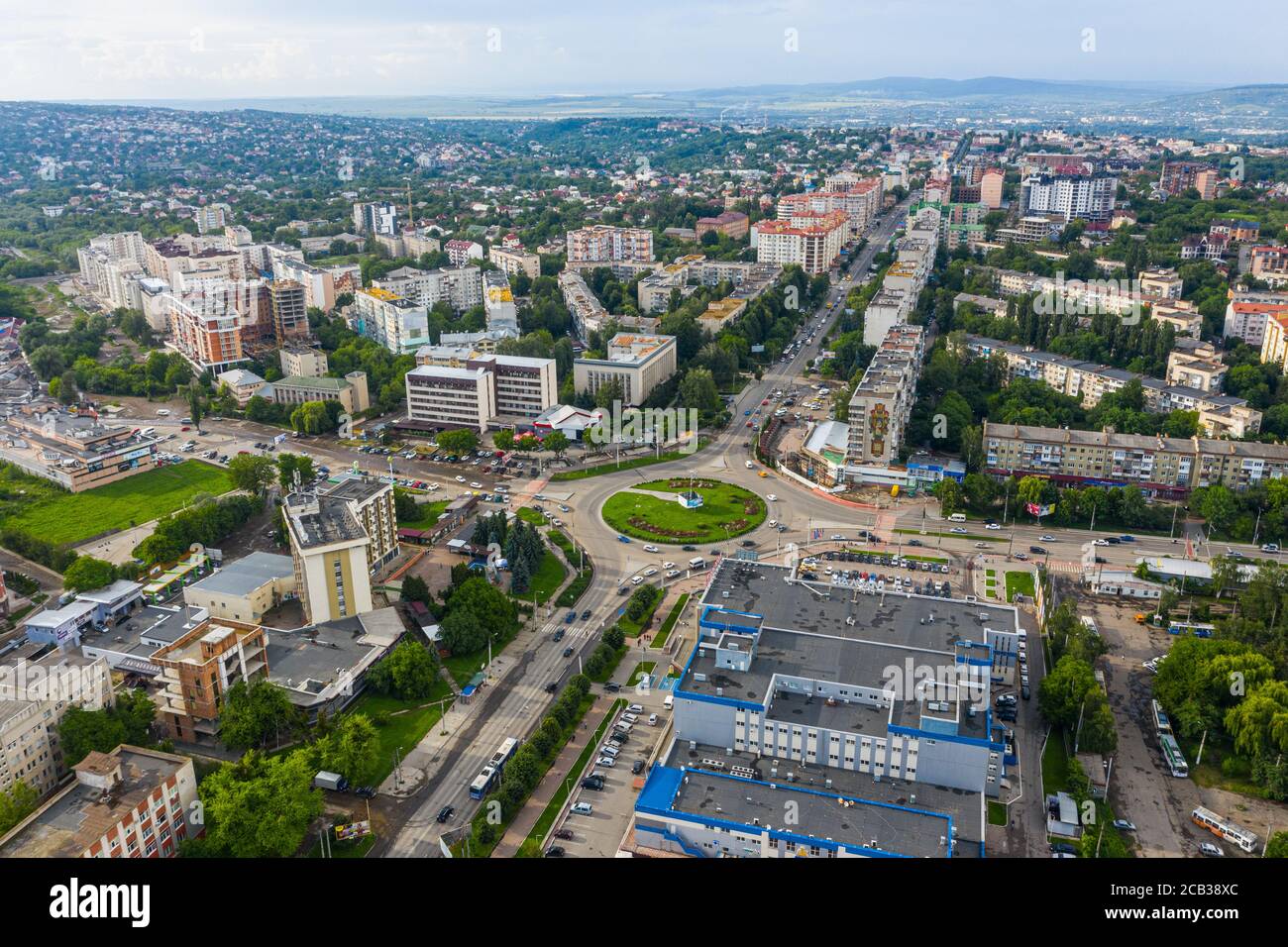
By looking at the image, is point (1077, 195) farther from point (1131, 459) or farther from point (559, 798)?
point (559, 798)

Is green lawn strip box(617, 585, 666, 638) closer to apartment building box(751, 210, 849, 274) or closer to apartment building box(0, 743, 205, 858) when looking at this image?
apartment building box(0, 743, 205, 858)

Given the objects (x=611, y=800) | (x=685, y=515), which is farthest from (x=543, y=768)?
(x=685, y=515)

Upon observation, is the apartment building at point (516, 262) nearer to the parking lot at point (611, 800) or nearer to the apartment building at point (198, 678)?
the apartment building at point (198, 678)

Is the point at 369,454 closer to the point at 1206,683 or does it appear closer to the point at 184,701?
the point at 184,701

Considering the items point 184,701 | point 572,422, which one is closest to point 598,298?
point 572,422

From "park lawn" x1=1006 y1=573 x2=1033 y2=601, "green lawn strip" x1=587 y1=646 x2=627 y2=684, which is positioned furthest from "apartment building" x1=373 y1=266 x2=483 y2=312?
"park lawn" x1=1006 y1=573 x2=1033 y2=601

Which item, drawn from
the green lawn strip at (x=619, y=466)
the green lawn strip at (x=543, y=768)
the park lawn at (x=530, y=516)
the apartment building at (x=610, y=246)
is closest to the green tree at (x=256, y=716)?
the green lawn strip at (x=543, y=768)
